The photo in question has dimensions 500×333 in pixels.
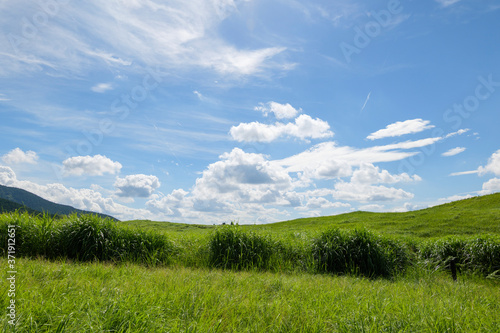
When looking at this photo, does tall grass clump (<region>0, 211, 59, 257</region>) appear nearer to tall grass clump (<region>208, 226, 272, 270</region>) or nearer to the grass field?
the grass field

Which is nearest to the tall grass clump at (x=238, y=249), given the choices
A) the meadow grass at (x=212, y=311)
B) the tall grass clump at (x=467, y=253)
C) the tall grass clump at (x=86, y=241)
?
the tall grass clump at (x=86, y=241)

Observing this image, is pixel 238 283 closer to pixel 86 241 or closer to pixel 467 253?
pixel 86 241

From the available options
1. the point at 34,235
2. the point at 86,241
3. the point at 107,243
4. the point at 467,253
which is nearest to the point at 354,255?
→ the point at 467,253

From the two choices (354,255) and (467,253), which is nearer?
(354,255)

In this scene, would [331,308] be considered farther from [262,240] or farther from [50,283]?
[262,240]

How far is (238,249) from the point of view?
838 centimetres

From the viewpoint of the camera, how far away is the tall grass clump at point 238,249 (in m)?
8.14

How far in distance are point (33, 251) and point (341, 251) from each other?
819cm

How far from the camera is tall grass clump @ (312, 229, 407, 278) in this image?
26.7 ft

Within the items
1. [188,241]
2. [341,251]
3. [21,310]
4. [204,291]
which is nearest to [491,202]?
[341,251]

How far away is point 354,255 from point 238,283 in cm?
430

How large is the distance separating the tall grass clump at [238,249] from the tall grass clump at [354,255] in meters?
1.46

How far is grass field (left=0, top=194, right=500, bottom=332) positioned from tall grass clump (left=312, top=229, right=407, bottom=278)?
0.03 m

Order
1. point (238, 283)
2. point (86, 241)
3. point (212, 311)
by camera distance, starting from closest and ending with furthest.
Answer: point (212, 311) < point (238, 283) < point (86, 241)
